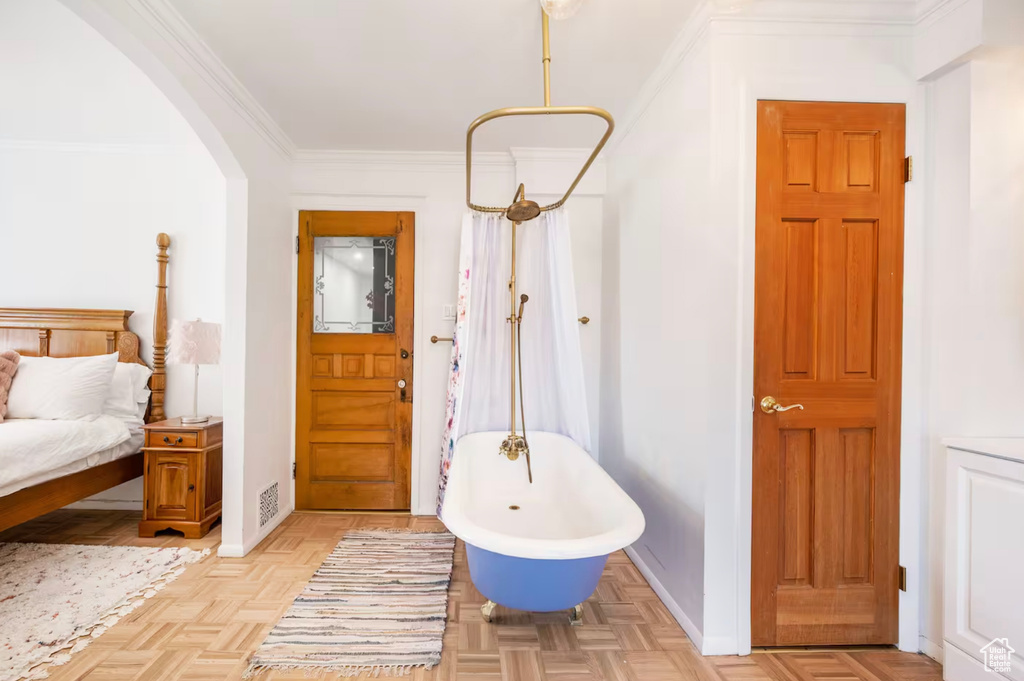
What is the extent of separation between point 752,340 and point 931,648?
1336mm

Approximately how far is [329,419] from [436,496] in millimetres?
925

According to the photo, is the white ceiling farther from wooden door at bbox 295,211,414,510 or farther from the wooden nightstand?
the wooden nightstand

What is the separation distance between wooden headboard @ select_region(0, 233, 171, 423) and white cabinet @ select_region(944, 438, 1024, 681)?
4.13 m

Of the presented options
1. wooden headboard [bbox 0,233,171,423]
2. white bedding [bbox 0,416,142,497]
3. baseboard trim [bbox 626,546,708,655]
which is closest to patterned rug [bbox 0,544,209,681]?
white bedding [bbox 0,416,142,497]

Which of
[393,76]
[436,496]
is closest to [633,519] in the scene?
[436,496]

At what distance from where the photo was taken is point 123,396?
9.55 feet

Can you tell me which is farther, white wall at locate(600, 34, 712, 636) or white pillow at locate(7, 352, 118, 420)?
white pillow at locate(7, 352, 118, 420)

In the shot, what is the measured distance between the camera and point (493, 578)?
1.68 metres

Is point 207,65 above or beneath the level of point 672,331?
above

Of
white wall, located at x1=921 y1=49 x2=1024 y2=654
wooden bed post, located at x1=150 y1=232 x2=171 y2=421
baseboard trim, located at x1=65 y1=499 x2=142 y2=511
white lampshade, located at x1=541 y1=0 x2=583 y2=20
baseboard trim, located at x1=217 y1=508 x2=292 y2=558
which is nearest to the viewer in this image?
white lampshade, located at x1=541 y1=0 x2=583 y2=20

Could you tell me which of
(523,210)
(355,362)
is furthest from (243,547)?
(523,210)

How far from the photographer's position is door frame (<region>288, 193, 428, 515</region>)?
3.15 meters

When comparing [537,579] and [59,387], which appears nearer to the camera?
[537,579]

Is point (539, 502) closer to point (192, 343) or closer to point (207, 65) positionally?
point (192, 343)
